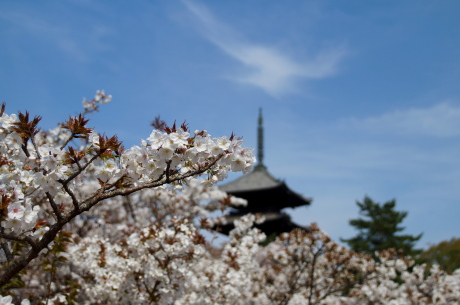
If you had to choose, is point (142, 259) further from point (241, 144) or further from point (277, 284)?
point (277, 284)

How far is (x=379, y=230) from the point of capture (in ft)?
100

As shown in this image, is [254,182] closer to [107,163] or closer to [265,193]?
[265,193]

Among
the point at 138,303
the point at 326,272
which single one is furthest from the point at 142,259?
the point at 326,272

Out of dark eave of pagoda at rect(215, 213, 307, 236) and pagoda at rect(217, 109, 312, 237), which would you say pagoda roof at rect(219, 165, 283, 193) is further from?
dark eave of pagoda at rect(215, 213, 307, 236)

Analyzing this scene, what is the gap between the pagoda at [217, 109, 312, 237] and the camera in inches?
1124

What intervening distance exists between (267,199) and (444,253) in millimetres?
14043

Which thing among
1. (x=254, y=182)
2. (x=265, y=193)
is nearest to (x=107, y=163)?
(x=265, y=193)

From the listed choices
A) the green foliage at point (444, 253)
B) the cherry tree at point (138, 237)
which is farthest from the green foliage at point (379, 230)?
the cherry tree at point (138, 237)

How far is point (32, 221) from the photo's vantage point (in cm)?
343

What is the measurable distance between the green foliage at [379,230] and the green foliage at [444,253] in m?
2.65

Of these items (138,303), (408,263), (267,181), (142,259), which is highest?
(267,181)

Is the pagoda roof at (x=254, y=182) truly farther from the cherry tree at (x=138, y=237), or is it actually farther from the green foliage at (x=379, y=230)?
the cherry tree at (x=138, y=237)

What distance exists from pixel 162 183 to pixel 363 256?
795 cm

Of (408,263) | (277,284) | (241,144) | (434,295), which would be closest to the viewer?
(241,144)
